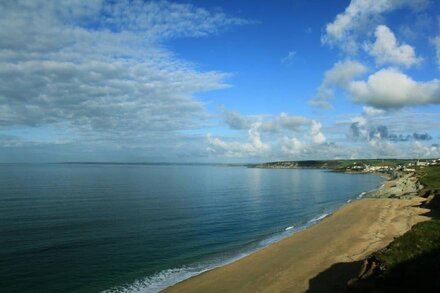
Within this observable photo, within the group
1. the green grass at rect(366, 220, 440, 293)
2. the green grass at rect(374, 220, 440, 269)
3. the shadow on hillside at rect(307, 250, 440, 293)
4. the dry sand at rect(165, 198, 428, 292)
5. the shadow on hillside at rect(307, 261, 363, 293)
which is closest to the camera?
the shadow on hillside at rect(307, 250, 440, 293)

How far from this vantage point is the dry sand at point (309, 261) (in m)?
25.9

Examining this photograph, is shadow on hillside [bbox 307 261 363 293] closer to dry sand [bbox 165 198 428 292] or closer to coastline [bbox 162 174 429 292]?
dry sand [bbox 165 198 428 292]

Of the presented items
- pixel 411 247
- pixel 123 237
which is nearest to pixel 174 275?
pixel 123 237

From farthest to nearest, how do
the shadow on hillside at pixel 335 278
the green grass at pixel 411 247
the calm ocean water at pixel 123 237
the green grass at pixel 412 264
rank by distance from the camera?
the calm ocean water at pixel 123 237
the shadow on hillside at pixel 335 278
the green grass at pixel 411 247
the green grass at pixel 412 264

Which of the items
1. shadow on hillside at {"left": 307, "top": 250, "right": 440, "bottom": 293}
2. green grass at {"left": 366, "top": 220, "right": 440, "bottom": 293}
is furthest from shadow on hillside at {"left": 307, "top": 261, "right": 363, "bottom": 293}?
green grass at {"left": 366, "top": 220, "right": 440, "bottom": 293}

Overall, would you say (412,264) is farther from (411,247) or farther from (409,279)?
(411,247)

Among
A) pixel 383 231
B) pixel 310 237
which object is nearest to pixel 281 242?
pixel 310 237

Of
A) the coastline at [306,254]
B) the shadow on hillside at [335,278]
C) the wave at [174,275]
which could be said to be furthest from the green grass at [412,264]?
the wave at [174,275]

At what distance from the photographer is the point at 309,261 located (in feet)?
104

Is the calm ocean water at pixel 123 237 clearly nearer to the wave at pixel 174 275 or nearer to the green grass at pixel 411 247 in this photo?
the wave at pixel 174 275

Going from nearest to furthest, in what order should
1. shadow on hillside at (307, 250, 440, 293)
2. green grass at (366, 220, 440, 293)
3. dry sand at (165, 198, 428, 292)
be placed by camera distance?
shadow on hillside at (307, 250, 440, 293), green grass at (366, 220, 440, 293), dry sand at (165, 198, 428, 292)

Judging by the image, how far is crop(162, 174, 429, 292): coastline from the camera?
86.6ft

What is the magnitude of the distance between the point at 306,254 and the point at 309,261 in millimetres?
2749

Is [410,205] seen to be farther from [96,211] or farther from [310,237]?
[96,211]
